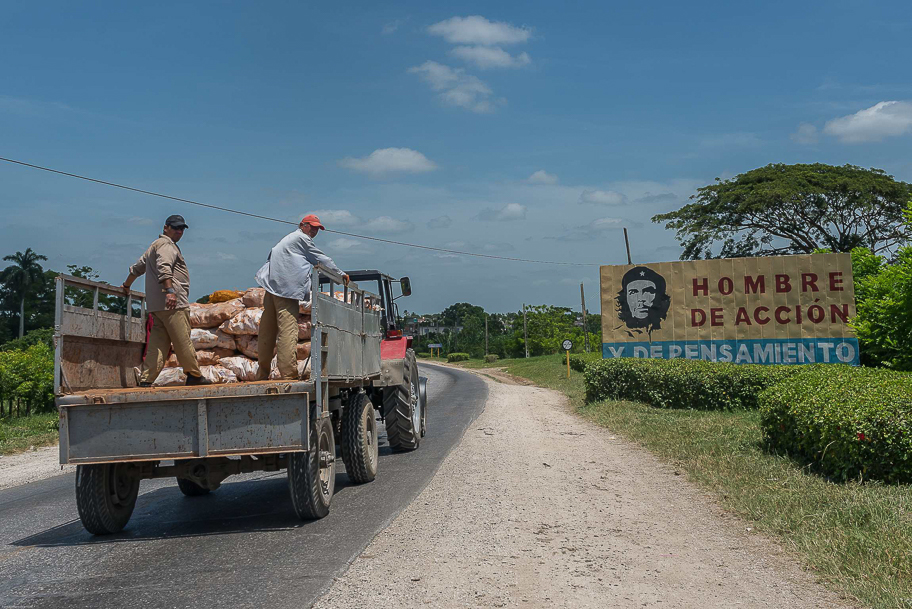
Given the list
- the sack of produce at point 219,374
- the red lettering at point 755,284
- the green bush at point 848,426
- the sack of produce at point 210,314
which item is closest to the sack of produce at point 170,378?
the sack of produce at point 219,374

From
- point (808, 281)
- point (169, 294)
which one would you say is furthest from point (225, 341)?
point (808, 281)

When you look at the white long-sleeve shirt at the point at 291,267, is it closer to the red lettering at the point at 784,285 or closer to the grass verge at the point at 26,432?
the grass verge at the point at 26,432

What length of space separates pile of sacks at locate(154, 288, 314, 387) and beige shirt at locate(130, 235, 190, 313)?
0.70 metres

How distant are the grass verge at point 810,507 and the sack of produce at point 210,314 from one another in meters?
5.45

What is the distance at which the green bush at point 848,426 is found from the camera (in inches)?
279

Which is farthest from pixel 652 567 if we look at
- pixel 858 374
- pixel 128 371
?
pixel 858 374

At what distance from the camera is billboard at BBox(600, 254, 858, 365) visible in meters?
18.3

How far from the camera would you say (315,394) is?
251 inches

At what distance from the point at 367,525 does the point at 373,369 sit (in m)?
3.05

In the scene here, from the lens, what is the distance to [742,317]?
18.7m

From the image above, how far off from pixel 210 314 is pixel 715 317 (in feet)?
46.4

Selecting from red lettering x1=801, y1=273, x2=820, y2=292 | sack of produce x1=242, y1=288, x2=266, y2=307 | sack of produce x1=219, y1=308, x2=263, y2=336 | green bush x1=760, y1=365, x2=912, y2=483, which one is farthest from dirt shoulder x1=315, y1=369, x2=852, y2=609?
red lettering x1=801, y1=273, x2=820, y2=292

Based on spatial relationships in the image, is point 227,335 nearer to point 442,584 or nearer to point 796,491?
point 442,584

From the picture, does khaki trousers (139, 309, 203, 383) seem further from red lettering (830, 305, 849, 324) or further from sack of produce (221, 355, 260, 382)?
red lettering (830, 305, 849, 324)
